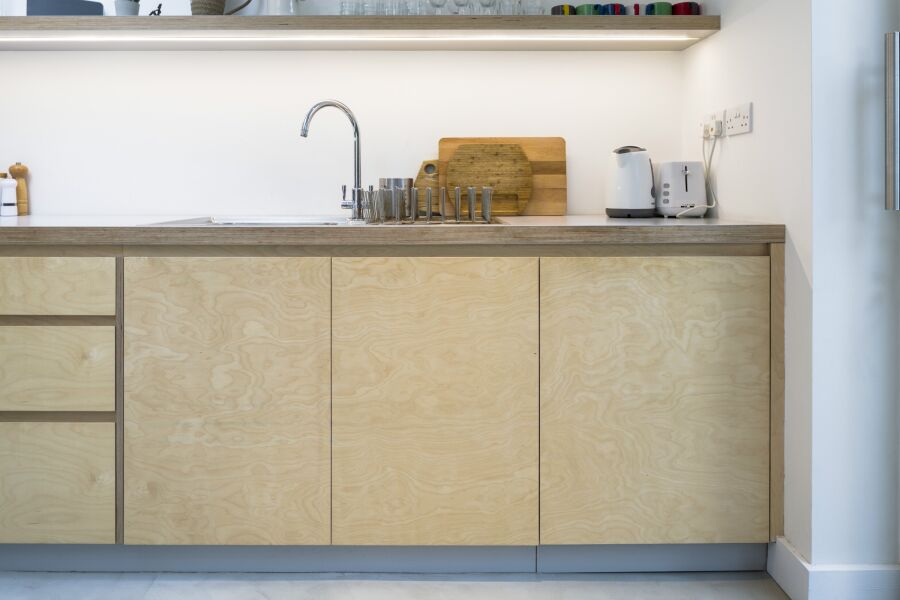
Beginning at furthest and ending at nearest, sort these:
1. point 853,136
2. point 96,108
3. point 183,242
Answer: point 96,108
point 183,242
point 853,136

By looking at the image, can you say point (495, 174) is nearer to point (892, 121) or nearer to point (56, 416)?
point (892, 121)

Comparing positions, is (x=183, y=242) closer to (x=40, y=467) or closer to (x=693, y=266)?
(x=40, y=467)

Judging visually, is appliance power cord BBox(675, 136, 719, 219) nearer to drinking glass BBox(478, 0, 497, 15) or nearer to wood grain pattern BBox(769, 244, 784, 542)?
wood grain pattern BBox(769, 244, 784, 542)

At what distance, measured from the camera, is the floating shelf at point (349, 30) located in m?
2.52

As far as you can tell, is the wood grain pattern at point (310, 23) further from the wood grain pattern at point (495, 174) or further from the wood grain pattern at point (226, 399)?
the wood grain pattern at point (226, 399)

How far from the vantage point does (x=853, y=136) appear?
1.94 meters

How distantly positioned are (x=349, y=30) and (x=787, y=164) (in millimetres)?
1259

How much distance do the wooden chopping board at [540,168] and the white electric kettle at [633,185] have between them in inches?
8.8

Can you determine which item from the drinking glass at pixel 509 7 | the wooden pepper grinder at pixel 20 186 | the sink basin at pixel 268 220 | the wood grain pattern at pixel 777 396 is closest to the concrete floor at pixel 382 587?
the wood grain pattern at pixel 777 396

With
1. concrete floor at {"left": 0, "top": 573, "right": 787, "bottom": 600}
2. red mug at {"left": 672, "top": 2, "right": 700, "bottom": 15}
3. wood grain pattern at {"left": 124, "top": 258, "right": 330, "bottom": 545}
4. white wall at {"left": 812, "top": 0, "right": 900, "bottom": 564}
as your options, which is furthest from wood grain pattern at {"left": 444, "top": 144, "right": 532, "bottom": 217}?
concrete floor at {"left": 0, "top": 573, "right": 787, "bottom": 600}

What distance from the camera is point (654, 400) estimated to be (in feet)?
6.96

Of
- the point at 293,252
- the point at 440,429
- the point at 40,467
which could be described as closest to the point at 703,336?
the point at 440,429

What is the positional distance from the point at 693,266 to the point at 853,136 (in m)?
0.44

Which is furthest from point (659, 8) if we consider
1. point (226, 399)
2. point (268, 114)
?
point (226, 399)
